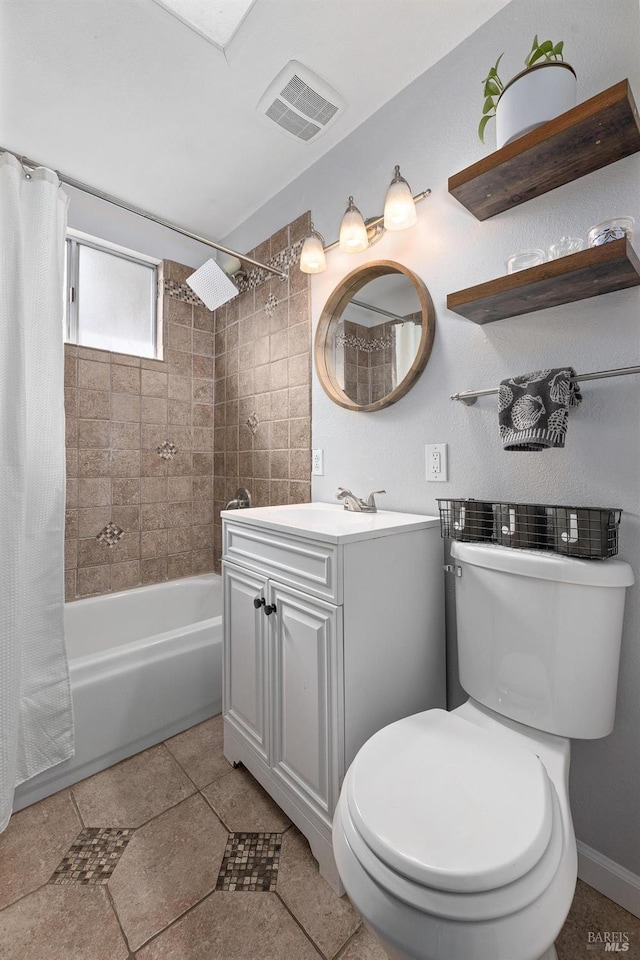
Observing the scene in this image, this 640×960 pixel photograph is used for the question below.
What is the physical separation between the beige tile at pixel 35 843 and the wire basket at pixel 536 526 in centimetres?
147

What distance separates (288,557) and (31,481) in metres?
0.97

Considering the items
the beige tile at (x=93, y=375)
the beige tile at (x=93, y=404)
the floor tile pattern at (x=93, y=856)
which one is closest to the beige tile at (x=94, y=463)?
the beige tile at (x=93, y=404)

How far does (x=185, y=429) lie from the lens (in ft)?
8.43

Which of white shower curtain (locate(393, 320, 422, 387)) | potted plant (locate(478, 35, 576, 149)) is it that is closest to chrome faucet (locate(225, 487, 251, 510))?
white shower curtain (locate(393, 320, 422, 387))

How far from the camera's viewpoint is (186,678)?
1.76 meters

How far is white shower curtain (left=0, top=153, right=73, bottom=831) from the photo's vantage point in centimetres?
136

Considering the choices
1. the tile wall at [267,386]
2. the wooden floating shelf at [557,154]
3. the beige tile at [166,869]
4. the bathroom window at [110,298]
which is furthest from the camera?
the bathroom window at [110,298]

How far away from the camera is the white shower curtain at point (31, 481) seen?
136 centimetres

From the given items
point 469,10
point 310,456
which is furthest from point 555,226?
point 310,456

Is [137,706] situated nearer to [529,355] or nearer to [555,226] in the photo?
[529,355]

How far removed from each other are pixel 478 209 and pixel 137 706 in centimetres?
209

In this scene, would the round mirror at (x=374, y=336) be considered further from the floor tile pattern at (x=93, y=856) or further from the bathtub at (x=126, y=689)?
the floor tile pattern at (x=93, y=856)

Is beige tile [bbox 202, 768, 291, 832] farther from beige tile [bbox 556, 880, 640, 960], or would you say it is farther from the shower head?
the shower head

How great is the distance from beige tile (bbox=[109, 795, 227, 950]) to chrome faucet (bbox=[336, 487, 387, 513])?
3.63 feet
